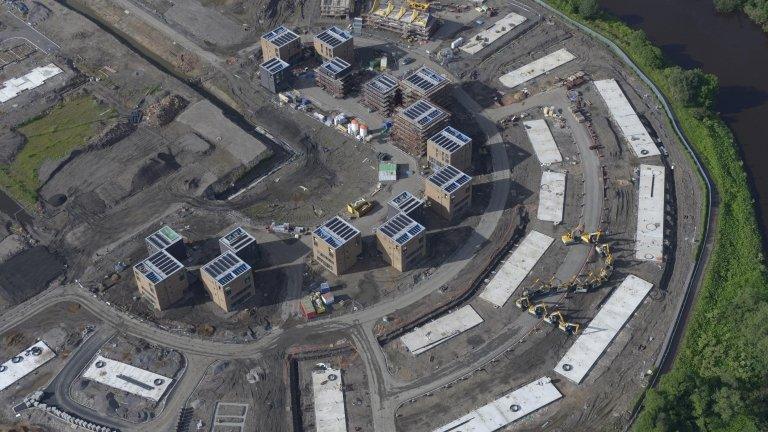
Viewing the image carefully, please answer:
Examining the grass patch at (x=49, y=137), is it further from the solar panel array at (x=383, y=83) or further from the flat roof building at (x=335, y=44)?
the solar panel array at (x=383, y=83)

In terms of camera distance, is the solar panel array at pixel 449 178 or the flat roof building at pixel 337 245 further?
the solar panel array at pixel 449 178

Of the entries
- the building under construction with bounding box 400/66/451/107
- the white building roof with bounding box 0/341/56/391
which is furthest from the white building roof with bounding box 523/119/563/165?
the white building roof with bounding box 0/341/56/391

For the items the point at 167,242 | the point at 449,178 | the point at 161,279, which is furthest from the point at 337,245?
the point at 167,242

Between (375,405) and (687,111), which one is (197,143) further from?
(687,111)

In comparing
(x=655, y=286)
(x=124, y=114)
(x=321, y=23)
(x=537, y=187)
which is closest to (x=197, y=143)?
(x=124, y=114)

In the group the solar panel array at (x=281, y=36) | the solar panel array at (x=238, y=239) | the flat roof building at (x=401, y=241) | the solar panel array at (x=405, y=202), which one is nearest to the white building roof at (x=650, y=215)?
the flat roof building at (x=401, y=241)

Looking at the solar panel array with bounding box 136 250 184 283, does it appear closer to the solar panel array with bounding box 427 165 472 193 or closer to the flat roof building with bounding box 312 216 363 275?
the flat roof building with bounding box 312 216 363 275

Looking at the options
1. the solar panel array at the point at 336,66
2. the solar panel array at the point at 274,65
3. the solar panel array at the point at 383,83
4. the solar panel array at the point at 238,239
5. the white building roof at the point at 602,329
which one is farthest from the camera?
the solar panel array at the point at 274,65

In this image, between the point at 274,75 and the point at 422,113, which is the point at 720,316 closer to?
the point at 422,113
